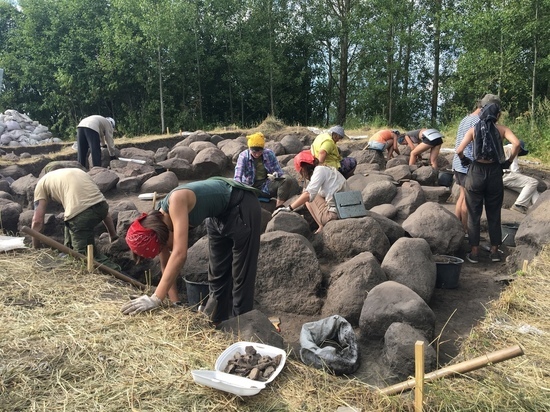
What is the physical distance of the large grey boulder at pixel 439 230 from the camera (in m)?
6.53

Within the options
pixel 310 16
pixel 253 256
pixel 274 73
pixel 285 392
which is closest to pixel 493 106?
pixel 253 256

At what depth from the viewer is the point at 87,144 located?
10281 millimetres

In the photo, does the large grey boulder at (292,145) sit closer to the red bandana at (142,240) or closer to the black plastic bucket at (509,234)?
the black plastic bucket at (509,234)

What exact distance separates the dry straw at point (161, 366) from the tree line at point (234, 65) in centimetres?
1989

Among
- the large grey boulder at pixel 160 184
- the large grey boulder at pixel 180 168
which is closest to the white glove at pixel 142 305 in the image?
the large grey boulder at pixel 160 184

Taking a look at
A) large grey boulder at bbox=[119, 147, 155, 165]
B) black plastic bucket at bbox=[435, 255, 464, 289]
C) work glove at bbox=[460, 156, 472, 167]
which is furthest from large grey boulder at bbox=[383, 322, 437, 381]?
large grey boulder at bbox=[119, 147, 155, 165]

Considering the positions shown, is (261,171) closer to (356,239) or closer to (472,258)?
(356,239)

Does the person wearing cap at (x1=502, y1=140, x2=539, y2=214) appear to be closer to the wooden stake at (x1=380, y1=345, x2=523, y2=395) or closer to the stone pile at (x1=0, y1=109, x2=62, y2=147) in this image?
the wooden stake at (x1=380, y1=345, x2=523, y2=395)

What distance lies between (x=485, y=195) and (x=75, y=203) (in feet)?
15.8

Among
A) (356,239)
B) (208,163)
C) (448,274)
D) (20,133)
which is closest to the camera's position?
(448,274)

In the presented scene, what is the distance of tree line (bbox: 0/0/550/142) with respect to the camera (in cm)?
2405

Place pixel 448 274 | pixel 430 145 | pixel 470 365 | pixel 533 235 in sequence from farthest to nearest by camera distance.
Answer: pixel 430 145 → pixel 448 274 → pixel 533 235 → pixel 470 365

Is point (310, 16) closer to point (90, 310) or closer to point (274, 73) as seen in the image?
point (274, 73)

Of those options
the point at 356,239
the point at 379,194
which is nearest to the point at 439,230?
the point at 356,239
